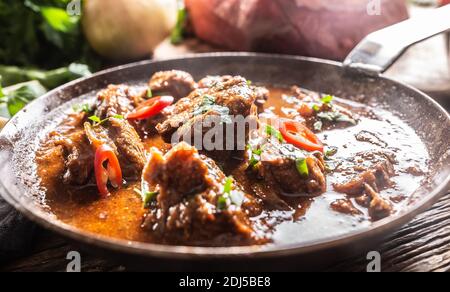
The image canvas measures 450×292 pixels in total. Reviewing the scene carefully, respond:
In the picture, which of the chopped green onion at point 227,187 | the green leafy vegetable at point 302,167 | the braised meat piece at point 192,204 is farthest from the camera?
the green leafy vegetable at point 302,167

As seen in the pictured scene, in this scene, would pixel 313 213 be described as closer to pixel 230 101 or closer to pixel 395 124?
pixel 230 101

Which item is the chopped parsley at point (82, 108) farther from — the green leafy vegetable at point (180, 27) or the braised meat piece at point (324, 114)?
the green leafy vegetable at point (180, 27)

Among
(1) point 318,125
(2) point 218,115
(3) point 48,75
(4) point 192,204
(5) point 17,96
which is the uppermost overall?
(2) point 218,115

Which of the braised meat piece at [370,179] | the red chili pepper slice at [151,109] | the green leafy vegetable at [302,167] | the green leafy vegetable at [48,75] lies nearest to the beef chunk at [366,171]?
the braised meat piece at [370,179]

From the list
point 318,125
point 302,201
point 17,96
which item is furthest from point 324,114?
point 17,96

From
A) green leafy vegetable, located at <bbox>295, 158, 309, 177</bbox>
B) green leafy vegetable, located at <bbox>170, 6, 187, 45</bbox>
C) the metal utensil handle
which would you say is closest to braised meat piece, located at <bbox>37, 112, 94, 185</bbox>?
green leafy vegetable, located at <bbox>295, 158, 309, 177</bbox>

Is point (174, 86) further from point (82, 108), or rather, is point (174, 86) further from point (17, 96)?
point (17, 96)
